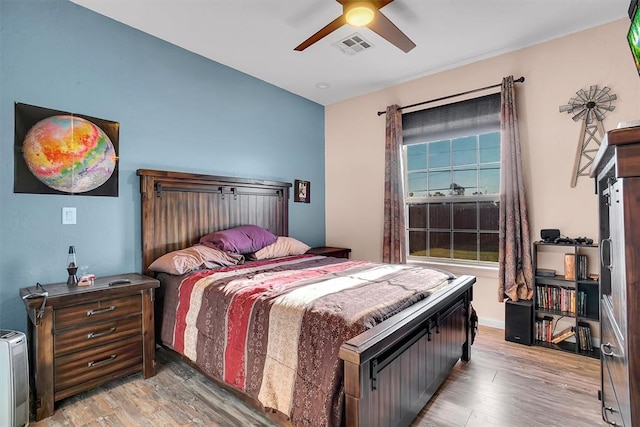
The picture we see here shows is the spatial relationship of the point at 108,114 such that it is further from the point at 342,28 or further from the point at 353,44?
the point at 353,44

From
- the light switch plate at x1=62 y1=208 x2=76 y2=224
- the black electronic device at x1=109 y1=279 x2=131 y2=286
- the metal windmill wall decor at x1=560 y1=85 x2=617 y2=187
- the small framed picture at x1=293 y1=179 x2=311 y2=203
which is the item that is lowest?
the black electronic device at x1=109 y1=279 x2=131 y2=286

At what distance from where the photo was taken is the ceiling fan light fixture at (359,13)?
199 centimetres

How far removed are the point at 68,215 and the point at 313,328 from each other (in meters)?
2.17

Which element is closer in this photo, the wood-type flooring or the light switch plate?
the wood-type flooring

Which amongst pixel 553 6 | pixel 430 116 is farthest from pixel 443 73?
pixel 553 6

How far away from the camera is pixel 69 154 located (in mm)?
2385

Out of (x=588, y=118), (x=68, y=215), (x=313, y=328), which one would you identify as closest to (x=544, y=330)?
(x=588, y=118)

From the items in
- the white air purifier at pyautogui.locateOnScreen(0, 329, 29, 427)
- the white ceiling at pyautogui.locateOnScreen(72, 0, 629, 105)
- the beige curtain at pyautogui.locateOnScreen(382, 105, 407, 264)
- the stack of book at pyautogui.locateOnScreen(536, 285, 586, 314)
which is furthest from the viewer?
the beige curtain at pyautogui.locateOnScreen(382, 105, 407, 264)

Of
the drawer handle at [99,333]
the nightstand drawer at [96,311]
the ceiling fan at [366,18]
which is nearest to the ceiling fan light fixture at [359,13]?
the ceiling fan at [366,18]

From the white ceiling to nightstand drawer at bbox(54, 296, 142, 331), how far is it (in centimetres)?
229

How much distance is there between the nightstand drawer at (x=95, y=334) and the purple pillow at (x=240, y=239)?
0.91 m

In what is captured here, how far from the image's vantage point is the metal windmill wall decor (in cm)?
273

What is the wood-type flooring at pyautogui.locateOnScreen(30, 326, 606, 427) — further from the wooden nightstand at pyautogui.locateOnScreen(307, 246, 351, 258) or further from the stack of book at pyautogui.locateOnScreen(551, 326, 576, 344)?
the wooden nightstand at pyautogui.locateOnScreen(307, 246, 351, 258)

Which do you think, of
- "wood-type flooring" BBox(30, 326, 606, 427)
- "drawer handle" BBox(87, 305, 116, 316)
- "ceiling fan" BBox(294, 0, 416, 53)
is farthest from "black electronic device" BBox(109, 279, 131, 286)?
"ceiling fan" BBox(294, 0, 416, 53)
